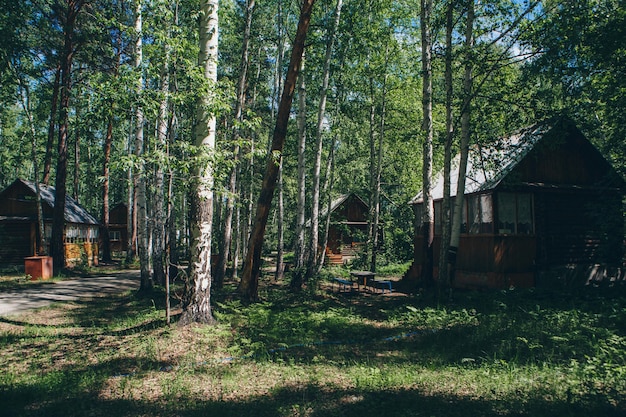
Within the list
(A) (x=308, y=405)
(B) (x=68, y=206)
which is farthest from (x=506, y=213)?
(B) (x=68, y=206)

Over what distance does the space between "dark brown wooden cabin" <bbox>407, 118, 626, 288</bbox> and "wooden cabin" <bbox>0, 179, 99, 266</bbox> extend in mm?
23722

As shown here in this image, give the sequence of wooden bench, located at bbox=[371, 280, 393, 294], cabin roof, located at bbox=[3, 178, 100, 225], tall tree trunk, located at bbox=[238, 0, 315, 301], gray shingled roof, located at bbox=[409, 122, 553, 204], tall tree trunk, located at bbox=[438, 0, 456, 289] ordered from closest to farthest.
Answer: tall tree trunk, located at bbox=[238, 0, 315, 301]
tall tree trunk, located at bbox=[438, 0, 456, 289]
gray shingled roof, located at bbox=[409, 122, 553, 204]
wooden bench, located at bbox=[371, 280, 393, 294]
cabin roof, located at bbox=[3, 178, 100, 225]

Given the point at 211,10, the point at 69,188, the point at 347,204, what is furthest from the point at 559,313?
the point at 69,188

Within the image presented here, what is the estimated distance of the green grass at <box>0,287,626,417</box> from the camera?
4.84 metres

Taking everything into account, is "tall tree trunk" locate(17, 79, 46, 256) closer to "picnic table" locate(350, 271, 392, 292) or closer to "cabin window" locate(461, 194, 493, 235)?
"picnic table" locate(350, 271, 392, 292)

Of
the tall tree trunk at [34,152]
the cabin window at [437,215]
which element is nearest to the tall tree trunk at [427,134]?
the cabin window at [437,215]

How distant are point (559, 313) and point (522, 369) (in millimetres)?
4273

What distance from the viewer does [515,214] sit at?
15.0 meters

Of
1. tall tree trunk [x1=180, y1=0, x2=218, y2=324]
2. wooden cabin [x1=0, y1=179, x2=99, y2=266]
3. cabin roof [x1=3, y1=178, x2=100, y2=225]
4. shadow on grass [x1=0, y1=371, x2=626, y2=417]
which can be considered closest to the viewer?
shadow on grass [x1=0, y1=371, x2=626, y2=417]

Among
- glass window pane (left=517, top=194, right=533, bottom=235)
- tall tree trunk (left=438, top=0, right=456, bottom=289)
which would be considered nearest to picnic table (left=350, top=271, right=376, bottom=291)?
tall tree trunk (left=438, top=0, right=456, bottom=289)

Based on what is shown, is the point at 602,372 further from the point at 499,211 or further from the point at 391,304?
the point at 499,211

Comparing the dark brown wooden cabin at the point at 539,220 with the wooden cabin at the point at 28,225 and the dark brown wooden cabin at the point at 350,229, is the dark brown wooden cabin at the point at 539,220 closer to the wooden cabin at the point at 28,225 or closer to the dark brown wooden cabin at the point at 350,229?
the dark brown wooden cabin at the point at 350,229

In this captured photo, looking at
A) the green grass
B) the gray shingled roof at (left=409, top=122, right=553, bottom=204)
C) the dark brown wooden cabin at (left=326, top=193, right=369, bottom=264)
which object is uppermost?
the gray shingled roof at (left=409, top=122, right=553, bottom=204)

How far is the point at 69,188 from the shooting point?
62.3 m
